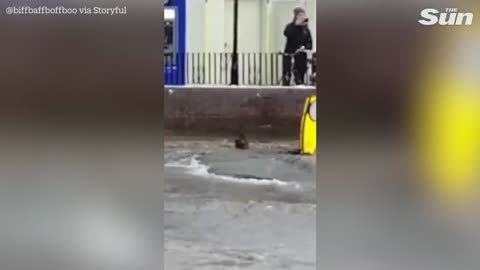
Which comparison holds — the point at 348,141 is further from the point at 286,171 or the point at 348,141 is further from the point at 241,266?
the point at 286,171

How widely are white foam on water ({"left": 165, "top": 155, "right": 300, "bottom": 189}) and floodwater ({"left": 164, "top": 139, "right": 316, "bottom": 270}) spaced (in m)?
0.01

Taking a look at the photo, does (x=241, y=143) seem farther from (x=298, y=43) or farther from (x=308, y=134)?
(x=298, y=43)

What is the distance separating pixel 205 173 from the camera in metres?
8.55

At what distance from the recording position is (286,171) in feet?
28.6

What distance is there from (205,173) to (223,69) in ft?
24.9

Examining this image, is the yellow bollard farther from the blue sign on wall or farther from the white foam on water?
the blue sign on wall

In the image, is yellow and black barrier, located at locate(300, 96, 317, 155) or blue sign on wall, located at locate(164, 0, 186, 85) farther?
blue sign on wall, located at locate(164, 0, 186, 85)

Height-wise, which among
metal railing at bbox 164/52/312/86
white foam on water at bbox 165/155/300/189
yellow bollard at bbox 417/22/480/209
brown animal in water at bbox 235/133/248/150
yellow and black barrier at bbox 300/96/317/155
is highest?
yellow bollard at bbox 417/22/480/209

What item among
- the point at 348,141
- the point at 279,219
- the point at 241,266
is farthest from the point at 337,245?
the point at 279,219

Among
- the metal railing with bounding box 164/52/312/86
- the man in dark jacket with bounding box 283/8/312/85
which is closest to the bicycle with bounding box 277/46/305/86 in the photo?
the man in dark jacket with bounding box 283/8/312/85

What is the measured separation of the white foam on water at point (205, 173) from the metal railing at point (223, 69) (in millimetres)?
5666

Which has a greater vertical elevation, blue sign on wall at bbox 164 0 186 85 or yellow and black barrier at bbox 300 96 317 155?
blue sign on wall at bbox 164 0 186 85

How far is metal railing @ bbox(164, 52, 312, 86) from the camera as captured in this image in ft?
49.9

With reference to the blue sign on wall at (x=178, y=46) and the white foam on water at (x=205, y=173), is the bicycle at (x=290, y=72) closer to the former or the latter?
the blue sign on wall at (x=178, y=46)
